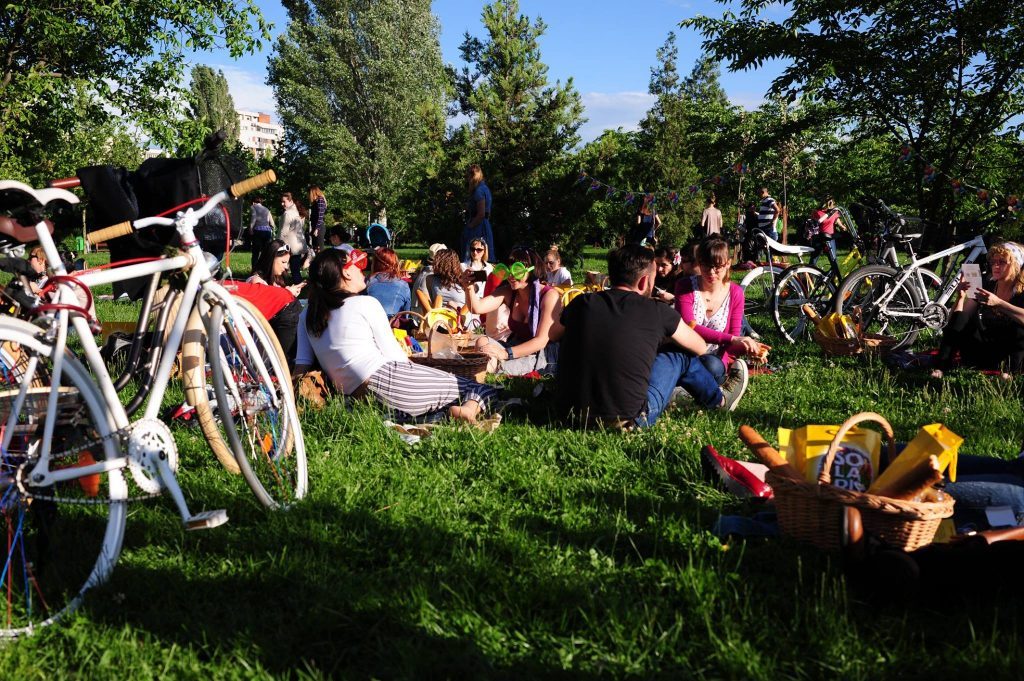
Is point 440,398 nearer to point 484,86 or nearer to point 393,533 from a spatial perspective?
point 393,533

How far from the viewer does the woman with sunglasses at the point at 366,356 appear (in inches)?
205

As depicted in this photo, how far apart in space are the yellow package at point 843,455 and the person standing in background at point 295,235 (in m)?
13.2

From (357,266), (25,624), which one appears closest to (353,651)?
(25,624)

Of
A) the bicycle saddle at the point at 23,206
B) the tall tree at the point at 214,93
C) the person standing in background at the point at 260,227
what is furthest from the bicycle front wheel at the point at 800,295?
the tall tree at the point at 214,93

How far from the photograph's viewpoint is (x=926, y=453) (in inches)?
122

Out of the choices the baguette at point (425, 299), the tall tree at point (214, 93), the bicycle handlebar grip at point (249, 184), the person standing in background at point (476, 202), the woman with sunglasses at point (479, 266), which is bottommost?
the baguette at point (425, 299)

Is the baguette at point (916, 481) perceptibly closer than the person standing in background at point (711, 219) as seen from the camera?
Yes

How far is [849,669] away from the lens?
2.45 m

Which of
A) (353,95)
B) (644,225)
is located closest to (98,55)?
(644,225)

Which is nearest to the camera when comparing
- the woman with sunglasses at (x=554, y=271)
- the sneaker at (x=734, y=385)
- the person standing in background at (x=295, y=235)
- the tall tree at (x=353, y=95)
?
the sneaker at (x=734, y=385)

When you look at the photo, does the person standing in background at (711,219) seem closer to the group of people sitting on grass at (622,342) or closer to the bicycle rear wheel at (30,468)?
the group of people sitting on grass at (622,342)

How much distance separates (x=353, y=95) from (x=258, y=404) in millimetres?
38075

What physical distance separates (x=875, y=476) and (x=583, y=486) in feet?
4.32

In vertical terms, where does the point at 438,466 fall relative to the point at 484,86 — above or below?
below
